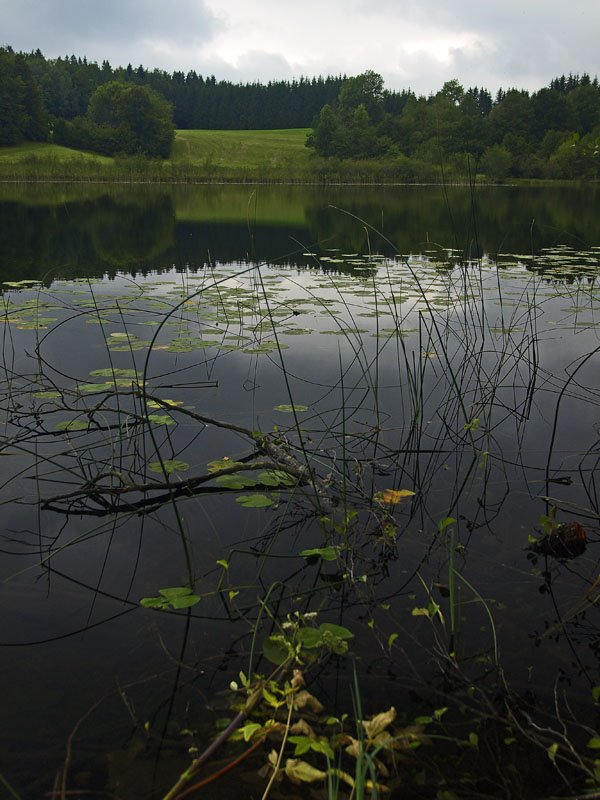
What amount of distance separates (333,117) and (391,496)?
196ft

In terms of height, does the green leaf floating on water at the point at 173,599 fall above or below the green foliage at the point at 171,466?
below

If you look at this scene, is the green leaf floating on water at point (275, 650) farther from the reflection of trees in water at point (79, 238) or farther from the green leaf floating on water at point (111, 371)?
the reflection of trees in water at point (79, 238)

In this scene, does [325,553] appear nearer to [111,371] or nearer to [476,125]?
[111,371]

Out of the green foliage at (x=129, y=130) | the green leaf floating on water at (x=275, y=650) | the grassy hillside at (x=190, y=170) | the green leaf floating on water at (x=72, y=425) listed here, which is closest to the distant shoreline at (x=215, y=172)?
the grassy hillside at (x=190, y=170)

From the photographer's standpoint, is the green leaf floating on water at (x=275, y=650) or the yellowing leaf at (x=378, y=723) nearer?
the yellowing leaf at (x=378, y=723)

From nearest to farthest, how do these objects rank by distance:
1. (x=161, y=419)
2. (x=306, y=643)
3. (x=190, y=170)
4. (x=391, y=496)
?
(x=306, y=643), (x=391, y=496), (x=161, y=419), (x=190, y=170)

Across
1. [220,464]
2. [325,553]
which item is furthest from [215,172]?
[325,553]

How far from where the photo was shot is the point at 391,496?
8.85ft

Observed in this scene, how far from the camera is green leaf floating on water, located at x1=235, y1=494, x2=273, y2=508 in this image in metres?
2.56

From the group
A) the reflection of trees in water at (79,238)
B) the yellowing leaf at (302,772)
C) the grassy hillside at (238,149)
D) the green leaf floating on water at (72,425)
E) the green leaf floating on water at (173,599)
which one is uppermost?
the grassy hillside at (238,149)

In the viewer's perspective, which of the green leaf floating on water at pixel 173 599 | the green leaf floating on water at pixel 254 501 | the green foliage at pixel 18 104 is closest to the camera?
the green leaf floating on water at pixel 173 599

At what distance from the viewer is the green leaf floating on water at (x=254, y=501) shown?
2562 millimetres

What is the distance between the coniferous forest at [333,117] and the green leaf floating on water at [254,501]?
3572cm

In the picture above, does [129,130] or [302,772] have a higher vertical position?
[129,130]
